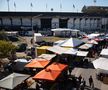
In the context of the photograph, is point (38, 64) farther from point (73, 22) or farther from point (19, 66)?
point (73, 22)

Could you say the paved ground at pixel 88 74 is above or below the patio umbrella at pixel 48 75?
below

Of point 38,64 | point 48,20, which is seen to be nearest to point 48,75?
point 38,64

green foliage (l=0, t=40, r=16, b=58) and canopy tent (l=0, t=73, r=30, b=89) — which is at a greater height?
green foliage (l=0, t=40, r=16, b=58)

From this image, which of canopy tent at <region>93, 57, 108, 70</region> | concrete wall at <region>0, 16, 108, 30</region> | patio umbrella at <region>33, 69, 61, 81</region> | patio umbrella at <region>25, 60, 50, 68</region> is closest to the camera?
patio umbrella at <region>33, 69, 61, 81</region>

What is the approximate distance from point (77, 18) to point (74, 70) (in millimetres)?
58266

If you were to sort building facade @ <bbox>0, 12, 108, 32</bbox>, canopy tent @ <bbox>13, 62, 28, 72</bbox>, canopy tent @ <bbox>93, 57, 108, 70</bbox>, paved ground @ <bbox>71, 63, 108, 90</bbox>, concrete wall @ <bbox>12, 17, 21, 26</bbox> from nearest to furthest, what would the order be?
1. paved ground @ <bbox>71, 63, 108, 90</bbox>
2. canopy tent @ <bbox>93, 57, 108, 70</bbox>
3. canopy tent @ <bbox>13, 62, 28, 72</bbox>
4. building facade @ <bbox>0, 12, 108, 32</bbox>
5. concrete wall @ <bbox>12, 17, 21, 26</bbox>

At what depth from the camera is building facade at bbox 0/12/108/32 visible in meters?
74.2

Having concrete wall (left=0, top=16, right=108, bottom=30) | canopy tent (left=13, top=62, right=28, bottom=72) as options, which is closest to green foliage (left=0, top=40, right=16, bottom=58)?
canopy tent (left=13, top=62, right=28, bottom=72)

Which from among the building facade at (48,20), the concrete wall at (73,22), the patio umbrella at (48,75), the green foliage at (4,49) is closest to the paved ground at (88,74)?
the patio umbrella at (48,75)

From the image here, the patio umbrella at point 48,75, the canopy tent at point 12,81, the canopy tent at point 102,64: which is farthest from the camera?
the canopy tent at point 102,64

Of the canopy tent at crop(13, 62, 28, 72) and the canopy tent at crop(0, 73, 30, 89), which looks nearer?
the canopy tent at crop(0, 73, 30, 89)

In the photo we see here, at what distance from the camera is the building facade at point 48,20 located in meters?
74.2

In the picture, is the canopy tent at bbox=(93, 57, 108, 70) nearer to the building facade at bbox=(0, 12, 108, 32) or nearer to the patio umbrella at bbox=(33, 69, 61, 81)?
the patio umbrella at bbox=(33, 69, 61, 81)

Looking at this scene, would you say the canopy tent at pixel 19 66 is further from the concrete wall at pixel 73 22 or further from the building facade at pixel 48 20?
the concrete wall at pixel 73 22
